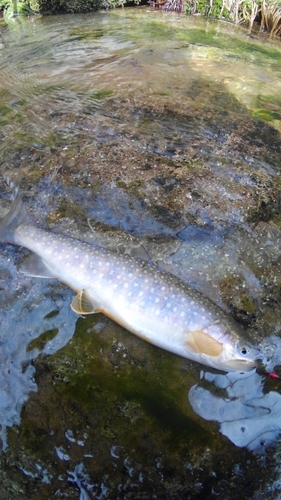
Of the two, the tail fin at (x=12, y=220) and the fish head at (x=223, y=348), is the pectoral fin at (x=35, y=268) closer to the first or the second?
the tail fin at (x=12, y=220)

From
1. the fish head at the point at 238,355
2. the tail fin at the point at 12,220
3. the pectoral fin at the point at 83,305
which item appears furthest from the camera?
the tail fin at the point at 12,220

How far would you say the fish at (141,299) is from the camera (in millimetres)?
3258

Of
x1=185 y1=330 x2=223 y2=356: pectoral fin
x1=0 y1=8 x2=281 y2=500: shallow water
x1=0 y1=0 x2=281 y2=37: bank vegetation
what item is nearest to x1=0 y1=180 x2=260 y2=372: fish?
x1=185 y1=330 x2=223 y2=356: pectoral fin

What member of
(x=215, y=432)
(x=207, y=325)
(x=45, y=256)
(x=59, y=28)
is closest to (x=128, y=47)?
(x=59, y=28)

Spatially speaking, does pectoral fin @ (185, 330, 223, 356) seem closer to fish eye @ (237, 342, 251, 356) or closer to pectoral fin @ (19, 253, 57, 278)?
fish eye @ (237, 342, 251, 356)

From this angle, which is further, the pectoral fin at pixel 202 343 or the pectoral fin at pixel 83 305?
the pectoral fin at pixel 83 305

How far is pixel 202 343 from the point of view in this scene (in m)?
3.25

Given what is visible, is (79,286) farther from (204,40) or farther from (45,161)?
(204,40)

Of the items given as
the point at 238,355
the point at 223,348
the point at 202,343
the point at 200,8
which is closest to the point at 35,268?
the point at 202,343

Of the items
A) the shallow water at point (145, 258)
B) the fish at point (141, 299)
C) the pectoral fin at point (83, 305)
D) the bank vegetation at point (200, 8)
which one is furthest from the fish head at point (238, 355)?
the bank vegetation at point (200, 8)

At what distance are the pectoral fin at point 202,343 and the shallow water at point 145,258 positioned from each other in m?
0.26

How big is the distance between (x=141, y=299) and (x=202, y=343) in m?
0.70

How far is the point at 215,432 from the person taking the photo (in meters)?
3.09

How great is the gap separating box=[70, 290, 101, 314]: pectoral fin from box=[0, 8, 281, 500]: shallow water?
18cm
